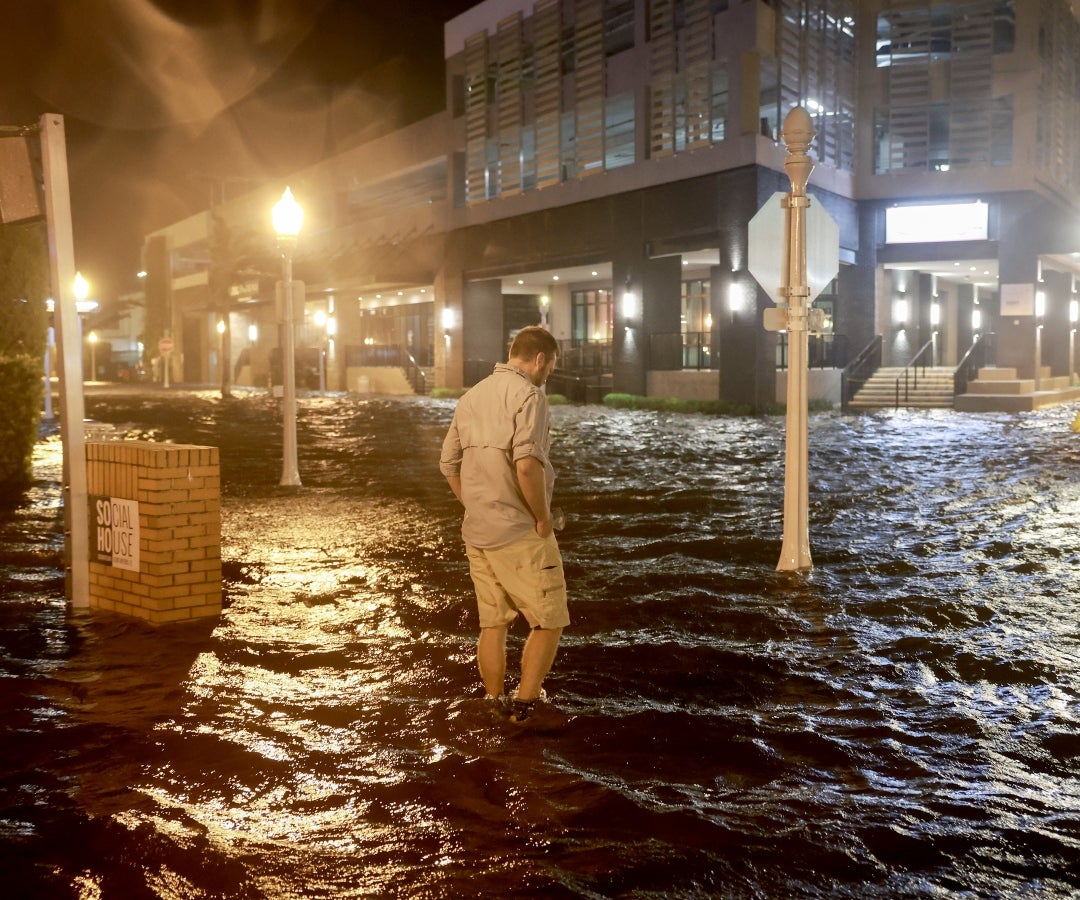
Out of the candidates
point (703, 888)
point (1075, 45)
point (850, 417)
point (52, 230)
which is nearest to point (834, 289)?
point (850, 417)

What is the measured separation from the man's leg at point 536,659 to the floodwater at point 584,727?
0.50ft

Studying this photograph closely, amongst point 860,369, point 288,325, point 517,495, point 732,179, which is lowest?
point 517,495

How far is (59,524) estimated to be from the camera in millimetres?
11305

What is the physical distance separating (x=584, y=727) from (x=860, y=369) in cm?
3261

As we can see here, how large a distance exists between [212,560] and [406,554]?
8.12ft

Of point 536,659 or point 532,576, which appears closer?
point 532,576

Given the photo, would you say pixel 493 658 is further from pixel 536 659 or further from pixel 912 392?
pixel 912 392

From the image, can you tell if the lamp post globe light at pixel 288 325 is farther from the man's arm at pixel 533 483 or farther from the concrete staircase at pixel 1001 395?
the concrete staircase at pixel 1001 395

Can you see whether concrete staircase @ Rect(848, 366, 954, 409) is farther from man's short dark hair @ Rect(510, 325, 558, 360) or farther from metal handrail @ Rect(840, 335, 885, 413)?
man's short dark hair @ Rect(510, 325, 558, 360)

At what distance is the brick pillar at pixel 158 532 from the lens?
23.0 ft

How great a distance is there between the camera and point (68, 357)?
291 inches

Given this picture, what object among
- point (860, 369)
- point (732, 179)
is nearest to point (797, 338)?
point (732, 179)

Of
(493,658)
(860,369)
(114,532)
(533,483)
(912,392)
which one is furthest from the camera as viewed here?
(860,369)

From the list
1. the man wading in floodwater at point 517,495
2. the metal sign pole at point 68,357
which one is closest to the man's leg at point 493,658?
the man wading in floodwater at point 517,495
